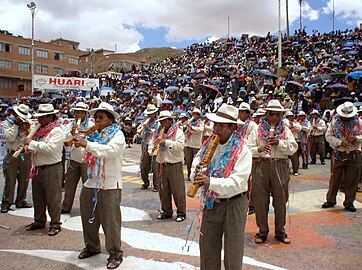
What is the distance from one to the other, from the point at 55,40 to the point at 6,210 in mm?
69085

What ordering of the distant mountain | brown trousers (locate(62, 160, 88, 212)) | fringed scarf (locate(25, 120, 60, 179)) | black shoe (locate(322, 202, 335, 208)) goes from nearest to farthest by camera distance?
fringed scarf (locate(25, 120, 60, 179))
brown trousers (locate(62, 160, 88, 212))
black shoe (locate(322, 202, 335, 208))
the distant mountain

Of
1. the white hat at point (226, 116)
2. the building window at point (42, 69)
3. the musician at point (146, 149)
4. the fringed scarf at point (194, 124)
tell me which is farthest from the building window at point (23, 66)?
the white hat at point (226, 116)

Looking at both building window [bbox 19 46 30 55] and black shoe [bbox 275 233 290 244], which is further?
building window [bbox 19 46 30 55]

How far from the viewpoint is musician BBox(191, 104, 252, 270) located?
10.3ft

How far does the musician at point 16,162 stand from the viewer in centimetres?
661

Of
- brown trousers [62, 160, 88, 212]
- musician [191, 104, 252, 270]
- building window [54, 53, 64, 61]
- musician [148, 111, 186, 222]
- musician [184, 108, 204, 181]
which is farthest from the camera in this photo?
building window [54, 53, 64, 61]

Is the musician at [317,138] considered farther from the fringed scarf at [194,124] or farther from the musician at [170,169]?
the musician at [170,169]

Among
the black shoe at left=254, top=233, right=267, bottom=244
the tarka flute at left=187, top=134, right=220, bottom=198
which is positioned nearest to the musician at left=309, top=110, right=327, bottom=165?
the black shoe at left=254, top=233, right=267, bottom=244

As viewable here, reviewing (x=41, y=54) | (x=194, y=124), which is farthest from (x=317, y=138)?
(x=41, y=54)

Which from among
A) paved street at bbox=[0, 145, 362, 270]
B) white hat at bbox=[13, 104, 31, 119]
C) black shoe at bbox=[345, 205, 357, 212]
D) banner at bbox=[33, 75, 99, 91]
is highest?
banner at bbox=[33, 75, 99, 91]

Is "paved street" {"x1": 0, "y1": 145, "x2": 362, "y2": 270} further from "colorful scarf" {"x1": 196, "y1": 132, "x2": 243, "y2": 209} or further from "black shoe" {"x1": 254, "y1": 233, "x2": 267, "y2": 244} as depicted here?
"colorful scarf" {"x1": 196, "y1": 132, "x2": 243, "y2": 209}

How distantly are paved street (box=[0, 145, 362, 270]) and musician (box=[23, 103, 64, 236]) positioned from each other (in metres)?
0.31

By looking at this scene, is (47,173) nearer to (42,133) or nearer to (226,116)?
(42,133)

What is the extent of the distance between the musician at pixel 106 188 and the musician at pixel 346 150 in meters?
4.56
